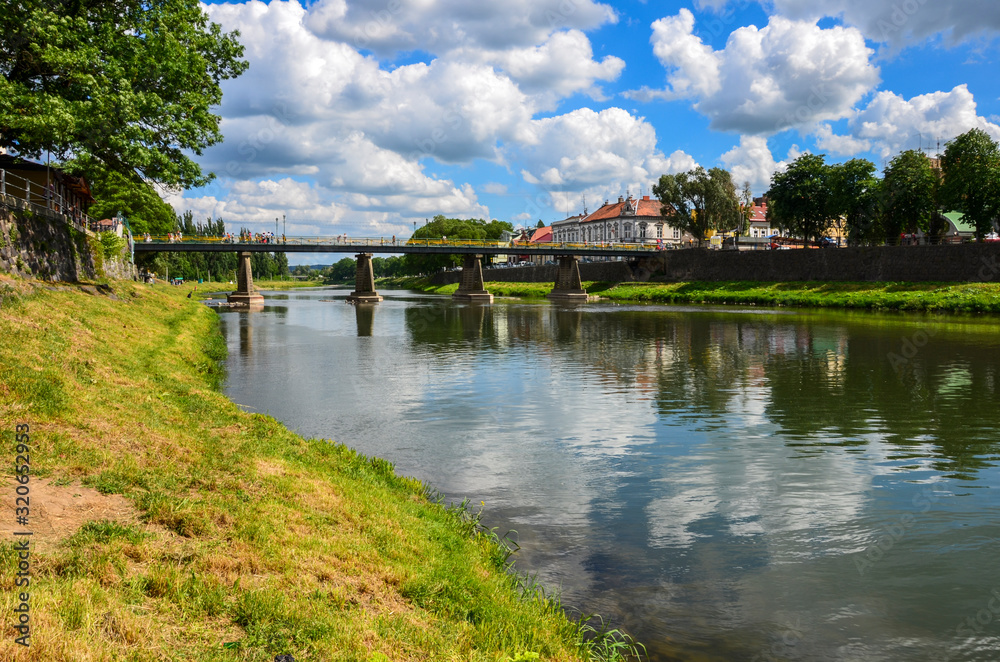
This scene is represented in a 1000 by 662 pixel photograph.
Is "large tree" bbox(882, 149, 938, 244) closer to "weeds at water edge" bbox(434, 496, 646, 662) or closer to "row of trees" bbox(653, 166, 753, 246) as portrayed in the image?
"row of trees" bbox(653, 166, 753, 246)

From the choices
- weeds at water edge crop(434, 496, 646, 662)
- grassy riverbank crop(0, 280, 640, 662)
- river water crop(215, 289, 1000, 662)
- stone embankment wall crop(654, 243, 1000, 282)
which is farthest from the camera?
stone embankment wall crop(654, 243, 1000, 282)

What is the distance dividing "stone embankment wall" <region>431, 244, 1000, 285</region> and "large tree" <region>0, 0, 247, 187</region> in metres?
75.6

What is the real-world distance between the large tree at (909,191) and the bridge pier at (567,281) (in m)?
46.2

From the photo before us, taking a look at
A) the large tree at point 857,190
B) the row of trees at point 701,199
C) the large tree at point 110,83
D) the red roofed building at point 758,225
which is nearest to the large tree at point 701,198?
the row of trees at point 701,199

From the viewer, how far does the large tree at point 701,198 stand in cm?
11631

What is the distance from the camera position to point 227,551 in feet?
26.3

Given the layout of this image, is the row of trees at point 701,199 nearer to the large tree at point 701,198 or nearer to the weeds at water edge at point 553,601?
the large tree at point 701,198

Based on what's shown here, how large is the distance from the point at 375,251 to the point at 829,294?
66.7 meters

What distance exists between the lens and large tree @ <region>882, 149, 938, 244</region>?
8362 centimetres

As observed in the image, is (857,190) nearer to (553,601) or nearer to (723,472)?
(723,472)

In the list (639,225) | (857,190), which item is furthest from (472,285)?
(639,225)

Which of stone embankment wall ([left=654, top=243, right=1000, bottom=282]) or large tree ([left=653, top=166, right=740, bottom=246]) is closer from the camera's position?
stone embankment wall ([left=654, top=243, right=1000, bottom=282])

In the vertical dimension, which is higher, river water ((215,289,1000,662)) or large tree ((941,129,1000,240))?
large tree ((941,129,1000,240))

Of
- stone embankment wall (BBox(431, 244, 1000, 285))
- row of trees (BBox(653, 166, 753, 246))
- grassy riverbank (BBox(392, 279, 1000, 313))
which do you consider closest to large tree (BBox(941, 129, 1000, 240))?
stone embankment wall (BBox(431, 244, 1000, 285))
